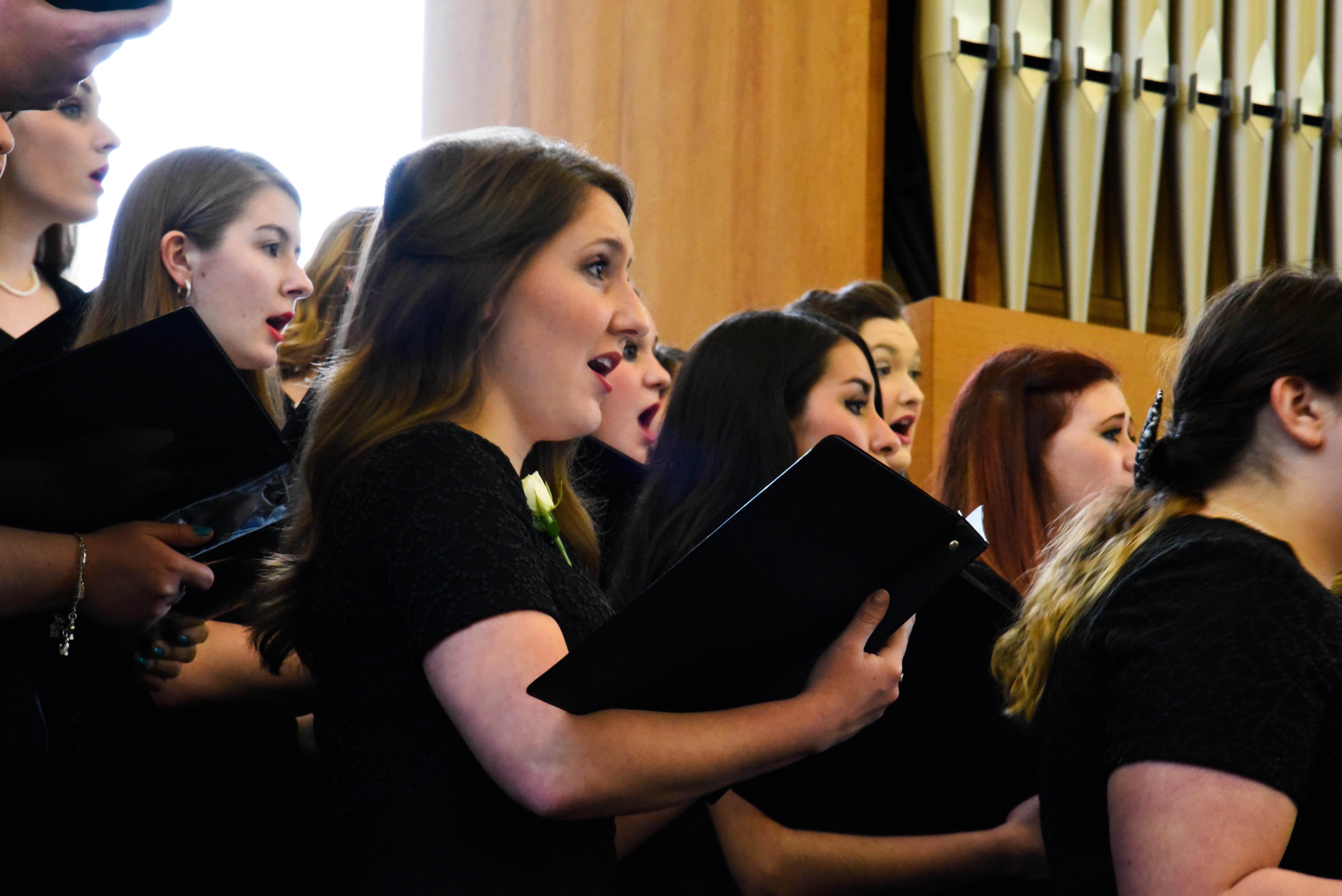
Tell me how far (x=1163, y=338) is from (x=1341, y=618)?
2685 mm

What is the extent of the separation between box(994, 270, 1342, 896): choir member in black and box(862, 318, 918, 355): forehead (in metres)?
1.30

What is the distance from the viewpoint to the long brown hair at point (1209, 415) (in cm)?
155

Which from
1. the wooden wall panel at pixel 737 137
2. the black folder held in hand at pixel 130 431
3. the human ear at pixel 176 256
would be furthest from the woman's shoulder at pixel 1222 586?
the wooden wall panel at pixel 737 137

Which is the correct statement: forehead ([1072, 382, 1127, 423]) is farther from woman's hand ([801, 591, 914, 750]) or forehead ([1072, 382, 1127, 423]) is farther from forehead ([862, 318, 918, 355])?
woman's hand ([801, 591, 914, 750])

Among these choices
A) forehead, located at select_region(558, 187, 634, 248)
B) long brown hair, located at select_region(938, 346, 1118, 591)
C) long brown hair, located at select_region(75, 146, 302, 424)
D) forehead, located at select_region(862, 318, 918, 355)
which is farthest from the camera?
forehead, located at select_region(862, 318, 918, 355)

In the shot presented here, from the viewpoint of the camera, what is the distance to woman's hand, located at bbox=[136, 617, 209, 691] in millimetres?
1693

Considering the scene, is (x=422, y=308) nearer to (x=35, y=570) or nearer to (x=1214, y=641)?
(x=35, y=570)

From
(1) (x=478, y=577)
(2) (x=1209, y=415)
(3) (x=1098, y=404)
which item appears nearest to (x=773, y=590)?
(1) (x=478, y=577)

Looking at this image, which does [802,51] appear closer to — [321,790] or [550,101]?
[550,101]

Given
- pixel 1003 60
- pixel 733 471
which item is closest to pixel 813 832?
pixel 733 471

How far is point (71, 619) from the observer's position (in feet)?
5.04

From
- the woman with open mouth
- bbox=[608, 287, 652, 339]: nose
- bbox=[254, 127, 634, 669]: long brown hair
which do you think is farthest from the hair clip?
the woman with open mouth

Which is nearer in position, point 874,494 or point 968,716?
point 874,494

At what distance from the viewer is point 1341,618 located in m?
1.33
